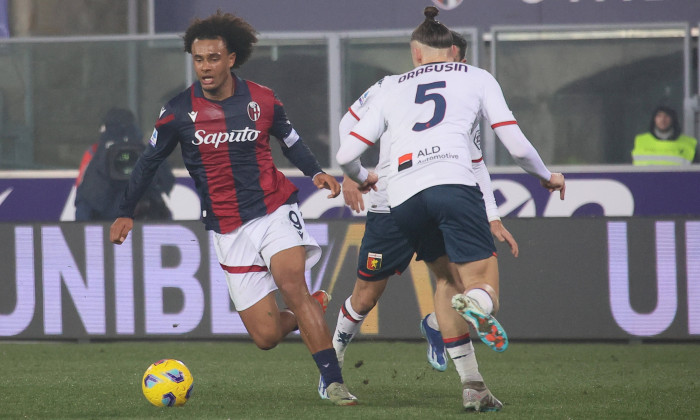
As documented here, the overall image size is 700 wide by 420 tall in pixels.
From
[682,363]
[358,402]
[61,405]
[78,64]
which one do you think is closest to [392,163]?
[358,402]

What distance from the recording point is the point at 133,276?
9.79 meters

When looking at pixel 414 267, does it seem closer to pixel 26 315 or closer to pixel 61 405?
pixel 26 315

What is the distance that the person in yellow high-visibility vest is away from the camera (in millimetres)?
11375

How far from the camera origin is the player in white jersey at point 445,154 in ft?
18.6

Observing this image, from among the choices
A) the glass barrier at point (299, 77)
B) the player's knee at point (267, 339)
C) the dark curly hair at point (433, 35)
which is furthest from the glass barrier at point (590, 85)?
the dark curly hair at point (433, 35)

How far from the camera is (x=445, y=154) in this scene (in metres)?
5.73

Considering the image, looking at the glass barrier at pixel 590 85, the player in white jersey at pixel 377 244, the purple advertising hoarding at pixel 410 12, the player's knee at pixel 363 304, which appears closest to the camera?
the player in white jersey at pixel 377 244

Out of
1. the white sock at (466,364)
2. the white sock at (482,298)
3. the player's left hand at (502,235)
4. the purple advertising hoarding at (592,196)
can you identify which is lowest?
the white sock at (466,364)

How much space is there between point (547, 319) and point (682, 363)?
1.34 meters

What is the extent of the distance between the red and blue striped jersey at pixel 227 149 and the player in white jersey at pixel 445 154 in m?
0.77

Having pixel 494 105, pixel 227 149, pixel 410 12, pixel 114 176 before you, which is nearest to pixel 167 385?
pixel 227 149

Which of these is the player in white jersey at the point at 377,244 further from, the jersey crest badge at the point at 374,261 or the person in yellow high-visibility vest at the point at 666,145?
the person in yellow high-visibility vest at the point at 666,145

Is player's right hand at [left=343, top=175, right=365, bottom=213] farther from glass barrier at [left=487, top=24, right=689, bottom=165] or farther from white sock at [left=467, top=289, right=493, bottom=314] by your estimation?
glass barrier at [left=487, top=24, right=689, bottom=165]

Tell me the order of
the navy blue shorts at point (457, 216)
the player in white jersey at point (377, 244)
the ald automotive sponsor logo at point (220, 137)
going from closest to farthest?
the navy blue shorts at point (457, 216) → the ald automotive sponsor logo at point (220, 137) → the player in white jersey at point (377, 244)
